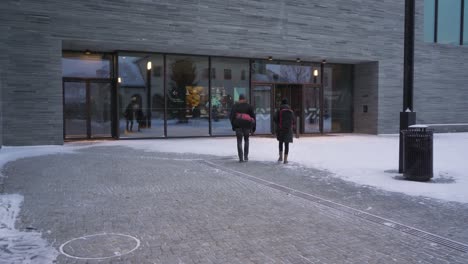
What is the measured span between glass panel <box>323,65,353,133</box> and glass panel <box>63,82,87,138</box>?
11999mm

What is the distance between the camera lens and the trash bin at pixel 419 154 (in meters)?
9.19

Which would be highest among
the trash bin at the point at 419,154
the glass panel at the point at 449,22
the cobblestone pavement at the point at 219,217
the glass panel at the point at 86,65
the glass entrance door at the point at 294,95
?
the glass panel at the point at 449,22

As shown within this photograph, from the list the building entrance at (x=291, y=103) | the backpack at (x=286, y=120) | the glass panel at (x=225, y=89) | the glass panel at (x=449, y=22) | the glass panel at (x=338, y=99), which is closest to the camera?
the backpack at (x=286, y=120)

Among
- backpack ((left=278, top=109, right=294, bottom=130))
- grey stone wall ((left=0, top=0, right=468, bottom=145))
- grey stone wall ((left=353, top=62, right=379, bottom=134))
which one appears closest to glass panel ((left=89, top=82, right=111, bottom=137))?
grey stone wall ((left=0, top=0, right=468, bottom=145))

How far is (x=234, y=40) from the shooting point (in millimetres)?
18266

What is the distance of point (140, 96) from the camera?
18.9 meters

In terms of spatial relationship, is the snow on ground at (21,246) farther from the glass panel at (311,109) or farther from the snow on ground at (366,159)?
the glass panel at (311,109)

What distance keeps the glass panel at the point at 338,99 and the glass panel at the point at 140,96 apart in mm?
8890

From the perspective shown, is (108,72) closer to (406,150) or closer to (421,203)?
(406,150)

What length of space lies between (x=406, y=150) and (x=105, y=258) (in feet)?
23.2

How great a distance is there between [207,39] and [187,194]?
1104 centimetres

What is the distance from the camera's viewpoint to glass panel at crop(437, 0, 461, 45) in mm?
24156

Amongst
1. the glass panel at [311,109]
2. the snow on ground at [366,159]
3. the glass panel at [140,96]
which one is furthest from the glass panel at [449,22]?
the glass panel at [140,96]

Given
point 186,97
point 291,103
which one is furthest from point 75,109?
point 291,103
